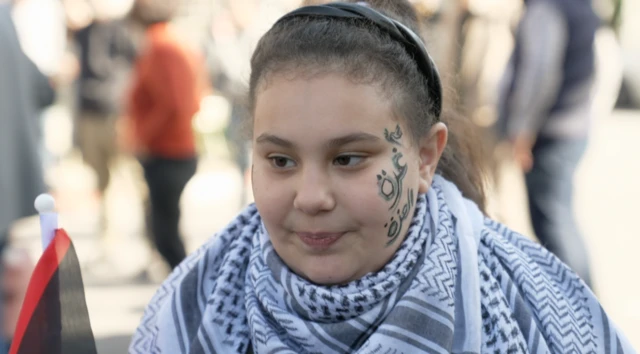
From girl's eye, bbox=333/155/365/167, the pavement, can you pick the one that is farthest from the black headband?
the pavement

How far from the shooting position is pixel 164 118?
623cm

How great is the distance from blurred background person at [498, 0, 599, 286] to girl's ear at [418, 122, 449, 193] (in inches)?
127

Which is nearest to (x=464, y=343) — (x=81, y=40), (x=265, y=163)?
(x=265, y=163)

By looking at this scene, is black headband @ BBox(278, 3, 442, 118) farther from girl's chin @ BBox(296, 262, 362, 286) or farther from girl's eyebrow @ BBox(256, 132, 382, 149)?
girl's chin @ BBox(296, 262, 362, 286)

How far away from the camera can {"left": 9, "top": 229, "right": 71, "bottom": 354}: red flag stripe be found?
2.01 meters

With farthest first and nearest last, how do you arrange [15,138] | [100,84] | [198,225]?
[198,225] → [100,84] → [15,138]

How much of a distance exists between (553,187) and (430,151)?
3358mm

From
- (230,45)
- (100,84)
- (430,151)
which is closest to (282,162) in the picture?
(430,151)

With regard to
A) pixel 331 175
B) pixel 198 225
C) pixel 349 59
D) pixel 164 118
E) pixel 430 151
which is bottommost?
pixel 331 175

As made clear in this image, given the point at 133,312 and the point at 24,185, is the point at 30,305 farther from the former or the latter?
the point at 133,312

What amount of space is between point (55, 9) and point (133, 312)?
10.1ft

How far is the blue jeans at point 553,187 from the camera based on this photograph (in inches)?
206

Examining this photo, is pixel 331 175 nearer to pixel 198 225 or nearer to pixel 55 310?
pixel 55 310

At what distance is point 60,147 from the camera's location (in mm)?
12656
